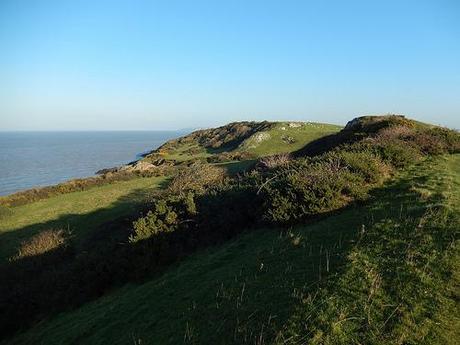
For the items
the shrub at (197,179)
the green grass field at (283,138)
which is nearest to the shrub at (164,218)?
the shrub at (197,179)

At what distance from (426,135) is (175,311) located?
19.2 metres

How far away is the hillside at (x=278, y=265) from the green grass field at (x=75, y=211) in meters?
1.76

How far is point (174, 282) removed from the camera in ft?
41.1

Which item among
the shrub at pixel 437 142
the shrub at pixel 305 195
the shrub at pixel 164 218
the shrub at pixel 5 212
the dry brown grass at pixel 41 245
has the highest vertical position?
the shrub at pixel 437 142

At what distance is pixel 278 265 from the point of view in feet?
36.2

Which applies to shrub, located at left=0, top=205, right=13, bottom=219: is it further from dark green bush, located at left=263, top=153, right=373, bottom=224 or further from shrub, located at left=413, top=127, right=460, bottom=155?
shrub, located at left=413, top=127, right=460, bottom=155

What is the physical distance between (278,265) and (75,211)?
23.1m

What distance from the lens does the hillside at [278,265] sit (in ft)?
26.6

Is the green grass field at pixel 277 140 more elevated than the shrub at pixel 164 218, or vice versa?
the green grass field at pixel 277 140

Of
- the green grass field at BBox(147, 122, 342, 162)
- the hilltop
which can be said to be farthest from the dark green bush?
the green grass field at BBox(147, 122, 342, 162)

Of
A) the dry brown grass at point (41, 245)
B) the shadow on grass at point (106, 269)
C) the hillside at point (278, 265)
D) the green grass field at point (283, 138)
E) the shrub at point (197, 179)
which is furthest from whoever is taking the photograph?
the green grass field at point (283, 138)

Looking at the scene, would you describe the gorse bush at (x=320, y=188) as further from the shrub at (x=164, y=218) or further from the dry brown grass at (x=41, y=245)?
the dry brown grass at (x=41, y=245)

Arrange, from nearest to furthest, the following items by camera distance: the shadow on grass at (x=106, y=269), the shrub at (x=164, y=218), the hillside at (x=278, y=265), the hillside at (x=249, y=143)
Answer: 1. the hillside at (x=278, y=265)
2. the shadow on grass at (x=106, y=269)
3. the shrub at (x=164, y=218)
4. the hillside at (x=249, y=143)

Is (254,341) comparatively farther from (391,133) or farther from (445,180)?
(391,133)
